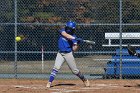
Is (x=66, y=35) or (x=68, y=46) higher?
(x=66, y=35)

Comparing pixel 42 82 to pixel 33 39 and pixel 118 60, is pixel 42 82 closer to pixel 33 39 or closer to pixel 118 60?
pixel 118 60

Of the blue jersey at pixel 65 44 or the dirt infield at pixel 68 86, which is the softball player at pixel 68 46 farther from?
the dirt infield at pixel 68 86

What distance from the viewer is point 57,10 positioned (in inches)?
910

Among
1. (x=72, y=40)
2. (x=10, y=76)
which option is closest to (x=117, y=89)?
(x=72, y=40)

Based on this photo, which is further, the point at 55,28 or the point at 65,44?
the point at 55,28

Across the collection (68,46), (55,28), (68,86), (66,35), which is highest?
(55,28)

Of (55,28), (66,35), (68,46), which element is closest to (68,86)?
(68,46)

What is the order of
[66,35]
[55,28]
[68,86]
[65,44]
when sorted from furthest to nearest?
[55,28] → [68,86] → [65,44] → [66,35]

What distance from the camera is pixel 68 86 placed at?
610 inches

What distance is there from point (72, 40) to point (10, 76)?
15.1ft

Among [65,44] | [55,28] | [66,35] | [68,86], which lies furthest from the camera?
[55,28]

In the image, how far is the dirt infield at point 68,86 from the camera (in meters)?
14.3

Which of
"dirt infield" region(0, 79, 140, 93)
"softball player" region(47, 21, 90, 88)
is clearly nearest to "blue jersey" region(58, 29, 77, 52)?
"softball player" region(47, 21, 90, 88)

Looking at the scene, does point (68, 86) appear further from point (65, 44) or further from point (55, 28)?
point (55, 28)
